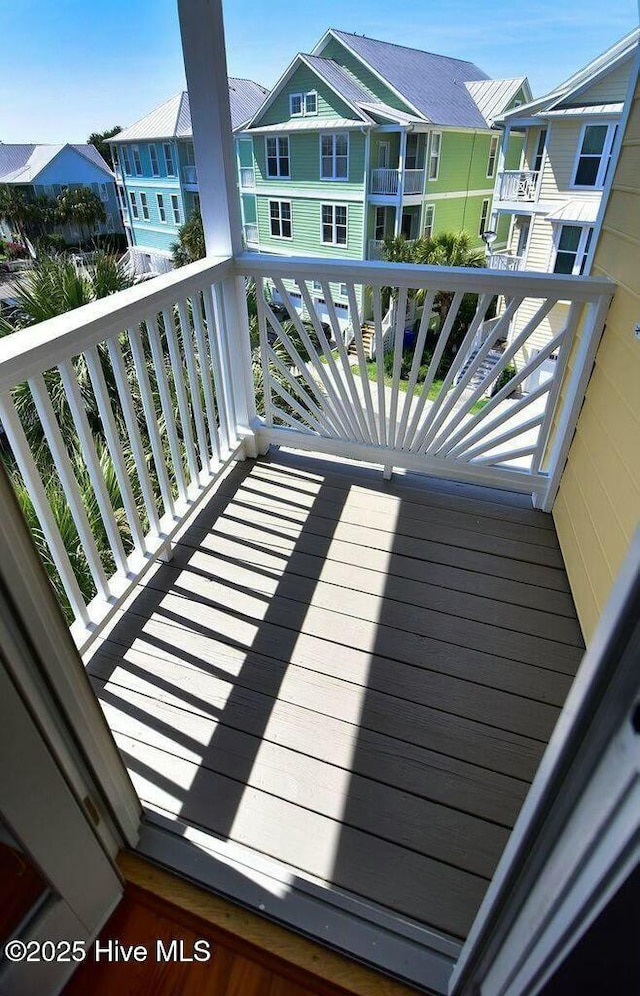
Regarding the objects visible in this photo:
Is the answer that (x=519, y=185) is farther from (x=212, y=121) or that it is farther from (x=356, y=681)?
(x=356, y=681)

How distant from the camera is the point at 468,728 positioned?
1.51 metres

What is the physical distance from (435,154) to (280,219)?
69 cm

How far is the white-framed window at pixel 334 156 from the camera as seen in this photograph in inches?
61.7

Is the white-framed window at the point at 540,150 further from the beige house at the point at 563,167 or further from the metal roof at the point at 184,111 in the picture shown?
the metal roof at the point at 184,111

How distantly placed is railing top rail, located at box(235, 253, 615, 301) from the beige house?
58mm

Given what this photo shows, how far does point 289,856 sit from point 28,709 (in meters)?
0.76

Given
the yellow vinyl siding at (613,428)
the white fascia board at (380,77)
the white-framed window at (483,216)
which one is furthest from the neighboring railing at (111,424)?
the yellow vinyl siding at (613,428)

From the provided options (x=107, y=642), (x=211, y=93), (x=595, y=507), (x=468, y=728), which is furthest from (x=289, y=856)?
(x=211, y=93)

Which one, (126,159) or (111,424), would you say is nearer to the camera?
(126,159)

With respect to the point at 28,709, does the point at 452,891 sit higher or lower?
lower

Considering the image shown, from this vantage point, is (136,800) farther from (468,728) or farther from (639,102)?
(639,102)

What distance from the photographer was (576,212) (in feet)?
5.73

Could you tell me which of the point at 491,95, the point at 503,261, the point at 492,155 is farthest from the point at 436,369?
the point at 491,95

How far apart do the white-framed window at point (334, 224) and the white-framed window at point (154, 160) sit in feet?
1.78
